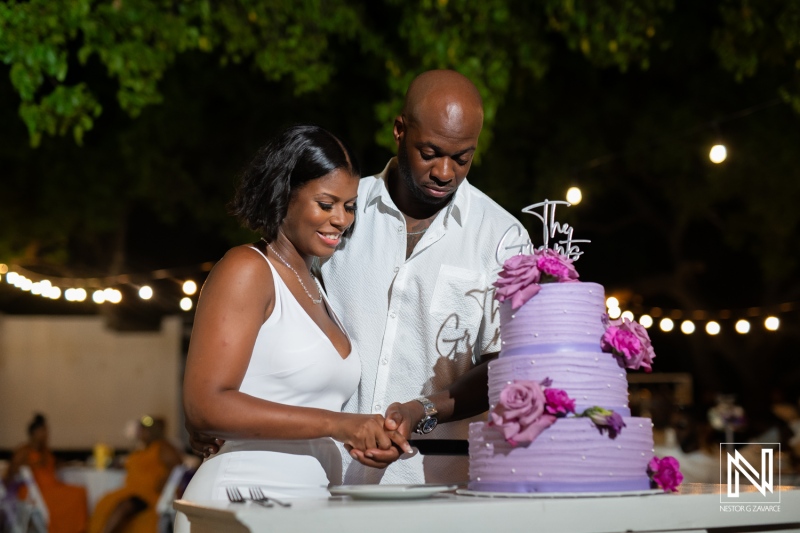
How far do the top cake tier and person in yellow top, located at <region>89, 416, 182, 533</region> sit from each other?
23.7 ft

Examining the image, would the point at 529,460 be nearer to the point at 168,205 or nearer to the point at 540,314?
the point at 540,314

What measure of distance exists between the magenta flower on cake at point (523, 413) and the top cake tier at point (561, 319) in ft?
0.70

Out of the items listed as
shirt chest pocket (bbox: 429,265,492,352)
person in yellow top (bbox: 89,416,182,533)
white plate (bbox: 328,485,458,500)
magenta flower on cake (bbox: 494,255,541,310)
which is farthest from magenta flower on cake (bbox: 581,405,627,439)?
person in yellow top (bbox: 89,416,182,533)

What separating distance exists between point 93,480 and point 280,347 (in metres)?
8.38

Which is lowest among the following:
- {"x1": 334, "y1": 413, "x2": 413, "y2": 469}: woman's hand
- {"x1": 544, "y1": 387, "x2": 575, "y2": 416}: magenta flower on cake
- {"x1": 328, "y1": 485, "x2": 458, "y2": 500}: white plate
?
{"x1": 328, "y1": 485, "x2": 458, "y2": 500}: white plate

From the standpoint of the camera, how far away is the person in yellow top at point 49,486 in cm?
961

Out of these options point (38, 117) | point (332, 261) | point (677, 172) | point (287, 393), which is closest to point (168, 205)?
point (38, 117)

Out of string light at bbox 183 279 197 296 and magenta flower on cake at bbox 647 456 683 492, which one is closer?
magenta flower on cake at bbox 647 456 683 492

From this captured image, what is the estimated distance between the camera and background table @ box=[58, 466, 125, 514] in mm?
10164

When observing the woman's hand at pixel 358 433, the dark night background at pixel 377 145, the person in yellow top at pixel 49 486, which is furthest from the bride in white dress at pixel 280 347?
the person in yellow top at pixel 49 486

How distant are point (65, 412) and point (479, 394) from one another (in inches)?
576

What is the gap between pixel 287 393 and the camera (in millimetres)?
2627

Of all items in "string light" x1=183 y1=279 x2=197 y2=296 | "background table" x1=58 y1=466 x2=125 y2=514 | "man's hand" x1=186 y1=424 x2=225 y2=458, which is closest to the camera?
"man's hand" x1=186 y1=424 x2=225 y2=458

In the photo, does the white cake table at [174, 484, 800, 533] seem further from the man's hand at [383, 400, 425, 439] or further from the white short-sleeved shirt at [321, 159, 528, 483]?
the white short-sleeved shirt at [321, 159, 528, 483]
